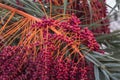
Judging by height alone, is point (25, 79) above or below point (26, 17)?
below

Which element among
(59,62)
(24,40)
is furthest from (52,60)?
(24,40)

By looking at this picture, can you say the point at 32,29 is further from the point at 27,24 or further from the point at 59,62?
the point at 59,62

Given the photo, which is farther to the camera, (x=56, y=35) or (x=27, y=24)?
(x=27, y=24)

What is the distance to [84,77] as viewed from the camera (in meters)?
0.83

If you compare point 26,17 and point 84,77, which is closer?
point 84,77

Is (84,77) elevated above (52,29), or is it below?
below

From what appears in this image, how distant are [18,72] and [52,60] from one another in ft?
0.33

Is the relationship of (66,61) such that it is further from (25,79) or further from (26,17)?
(26,17)

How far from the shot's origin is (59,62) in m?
0.83

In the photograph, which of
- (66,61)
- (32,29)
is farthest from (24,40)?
(66,61)

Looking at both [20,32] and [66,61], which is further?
[20,32]

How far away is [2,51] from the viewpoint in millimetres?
926

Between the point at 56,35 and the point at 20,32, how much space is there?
156 millimetres

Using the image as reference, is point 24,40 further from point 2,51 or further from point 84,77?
point 84,77
